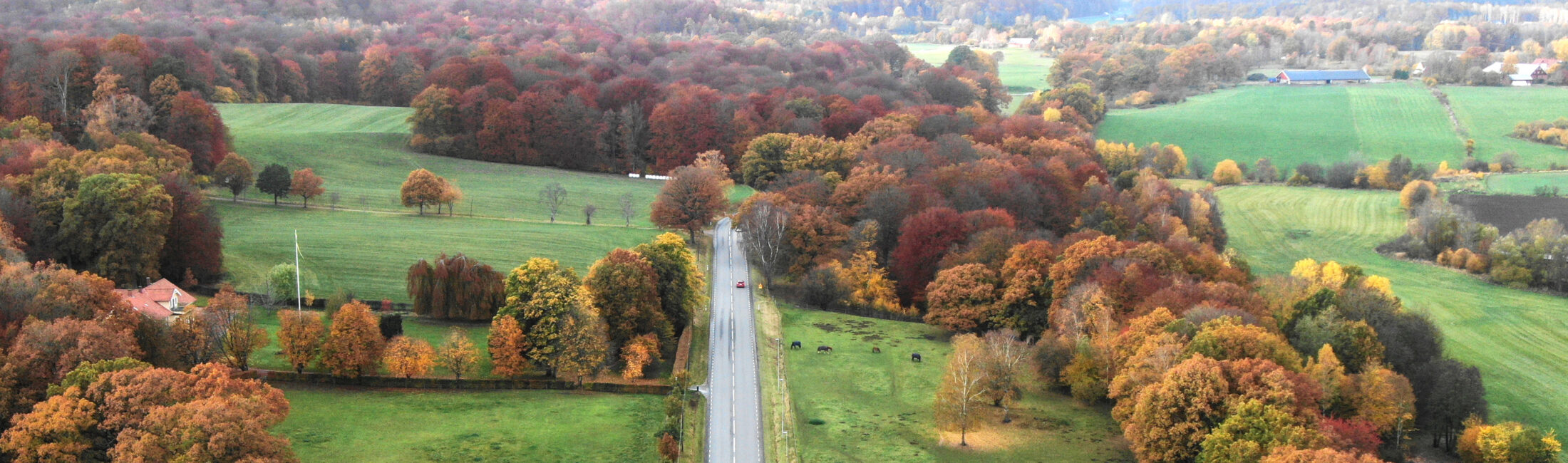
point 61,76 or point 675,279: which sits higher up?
point 61,76

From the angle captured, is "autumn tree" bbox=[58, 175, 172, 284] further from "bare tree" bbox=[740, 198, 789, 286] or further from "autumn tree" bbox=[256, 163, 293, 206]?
"bare tree" bbox=[740, 198, 789, 286]

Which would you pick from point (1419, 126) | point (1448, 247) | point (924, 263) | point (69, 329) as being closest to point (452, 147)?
point (924, 263)

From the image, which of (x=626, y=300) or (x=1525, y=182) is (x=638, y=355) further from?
(x=1525, y=182)

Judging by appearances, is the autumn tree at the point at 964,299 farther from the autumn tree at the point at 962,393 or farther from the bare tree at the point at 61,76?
the bare tree at the point at 61,76

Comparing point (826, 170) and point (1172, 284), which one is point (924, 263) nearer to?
point (1172, 284)

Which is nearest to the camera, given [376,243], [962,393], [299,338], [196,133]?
[962,393]

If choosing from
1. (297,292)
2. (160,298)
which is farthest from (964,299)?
(160,298)

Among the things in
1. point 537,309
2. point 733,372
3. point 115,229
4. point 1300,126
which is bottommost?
point 733,372
